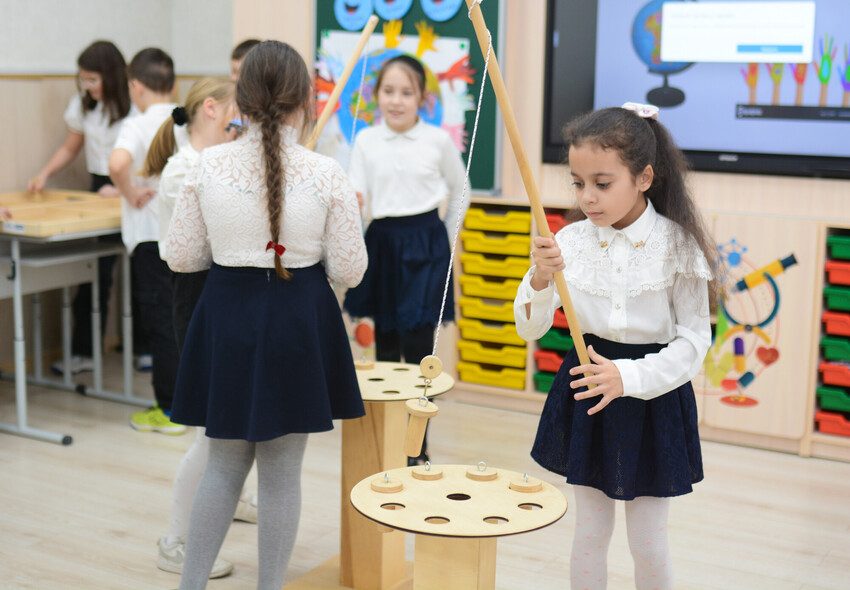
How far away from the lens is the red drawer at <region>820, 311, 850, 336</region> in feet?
12.2

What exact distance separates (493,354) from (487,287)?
0.87 feet

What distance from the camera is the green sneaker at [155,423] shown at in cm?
393

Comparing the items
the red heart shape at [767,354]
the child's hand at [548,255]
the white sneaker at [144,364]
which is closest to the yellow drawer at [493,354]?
the red heart shape at [767,354]

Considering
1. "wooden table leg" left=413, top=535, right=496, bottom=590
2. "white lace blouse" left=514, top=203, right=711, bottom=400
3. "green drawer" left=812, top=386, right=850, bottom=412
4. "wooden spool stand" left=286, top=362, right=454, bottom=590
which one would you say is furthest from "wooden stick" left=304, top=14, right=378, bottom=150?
"green drawer" left=812, top=386, right=850, bottom=412

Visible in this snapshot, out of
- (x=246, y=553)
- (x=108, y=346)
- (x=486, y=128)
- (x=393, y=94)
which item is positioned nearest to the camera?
(x=246, y=553)

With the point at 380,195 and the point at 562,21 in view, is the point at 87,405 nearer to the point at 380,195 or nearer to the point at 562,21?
the point at 380,195

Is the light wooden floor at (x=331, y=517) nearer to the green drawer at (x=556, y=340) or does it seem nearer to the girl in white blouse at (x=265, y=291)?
the green drawer at (x=556, y=340)

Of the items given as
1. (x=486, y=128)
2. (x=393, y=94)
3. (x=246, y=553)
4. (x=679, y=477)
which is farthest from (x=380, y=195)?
(x=679, y=477)

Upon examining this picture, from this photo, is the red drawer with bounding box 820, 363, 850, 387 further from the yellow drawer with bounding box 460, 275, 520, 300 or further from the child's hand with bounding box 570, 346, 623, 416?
the child's hand with bounding box 570, 346, 623, 416

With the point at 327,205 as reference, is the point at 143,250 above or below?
below

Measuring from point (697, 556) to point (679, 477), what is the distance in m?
1.12

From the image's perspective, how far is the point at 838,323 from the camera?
12.2ft

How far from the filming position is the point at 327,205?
86.4 inches

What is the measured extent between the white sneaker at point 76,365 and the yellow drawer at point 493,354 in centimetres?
163
